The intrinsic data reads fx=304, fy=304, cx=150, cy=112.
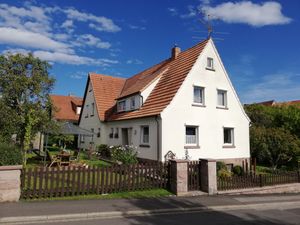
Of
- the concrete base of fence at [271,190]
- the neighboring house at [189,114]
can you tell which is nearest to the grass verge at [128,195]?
the concrete base of fence at [271,190]

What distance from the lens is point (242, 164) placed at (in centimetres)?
2194

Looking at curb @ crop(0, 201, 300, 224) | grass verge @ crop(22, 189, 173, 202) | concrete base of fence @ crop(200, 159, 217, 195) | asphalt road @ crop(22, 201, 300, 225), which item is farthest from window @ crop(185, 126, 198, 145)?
asphalt road @ crop(22, 201, 300, 225)

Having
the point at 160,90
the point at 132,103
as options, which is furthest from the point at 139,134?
the point at 132,103

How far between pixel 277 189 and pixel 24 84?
51.1 ft

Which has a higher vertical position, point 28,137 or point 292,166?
point 28,137

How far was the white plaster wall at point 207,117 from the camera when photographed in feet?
62.1

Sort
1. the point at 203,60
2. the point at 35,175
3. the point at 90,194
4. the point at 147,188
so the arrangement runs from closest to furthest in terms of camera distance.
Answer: the point at 35,175
the point at 90,194
the point at 147,188
the point at 203,60

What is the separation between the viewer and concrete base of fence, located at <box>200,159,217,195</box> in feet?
44.1

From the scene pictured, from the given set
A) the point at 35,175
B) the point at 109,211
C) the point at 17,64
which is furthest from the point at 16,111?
the point at 109,211

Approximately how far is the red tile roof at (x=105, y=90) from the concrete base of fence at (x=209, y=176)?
1576 cm

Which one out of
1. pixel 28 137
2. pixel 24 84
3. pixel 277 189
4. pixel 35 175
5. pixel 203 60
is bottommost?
pixel 277 189

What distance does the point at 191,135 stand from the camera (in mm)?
20000

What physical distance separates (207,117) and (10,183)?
13562 mm

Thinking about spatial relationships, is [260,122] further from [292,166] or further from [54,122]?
[54,122]
